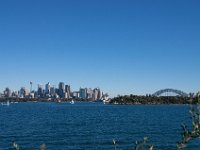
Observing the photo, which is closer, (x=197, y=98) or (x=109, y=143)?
(x=197, y=98)

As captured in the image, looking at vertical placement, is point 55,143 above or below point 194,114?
below

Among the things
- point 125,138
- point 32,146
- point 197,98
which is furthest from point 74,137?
point 197,98

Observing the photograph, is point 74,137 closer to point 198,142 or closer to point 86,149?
point 86,149

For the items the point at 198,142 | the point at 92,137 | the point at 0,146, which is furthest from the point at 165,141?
the point at 0,146

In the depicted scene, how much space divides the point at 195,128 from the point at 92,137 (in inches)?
2302

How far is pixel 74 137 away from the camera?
63.1 meters

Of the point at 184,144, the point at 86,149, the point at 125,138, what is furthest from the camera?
the point at 125,138

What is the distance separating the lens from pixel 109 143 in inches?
2197

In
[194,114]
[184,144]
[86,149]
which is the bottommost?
[86,149]

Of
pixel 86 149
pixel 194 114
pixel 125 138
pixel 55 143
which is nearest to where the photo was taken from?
pixel 194 114

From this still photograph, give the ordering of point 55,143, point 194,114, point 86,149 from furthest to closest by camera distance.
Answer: point 55,143
point 86,149
point 194,114

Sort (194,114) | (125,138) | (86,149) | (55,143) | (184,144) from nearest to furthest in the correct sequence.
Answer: (184,144)
(194,114)
(86,149)
(55,143)
(125,138)

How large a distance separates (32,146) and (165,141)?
18369mm

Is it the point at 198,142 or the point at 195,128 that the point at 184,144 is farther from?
the point at 198,142
